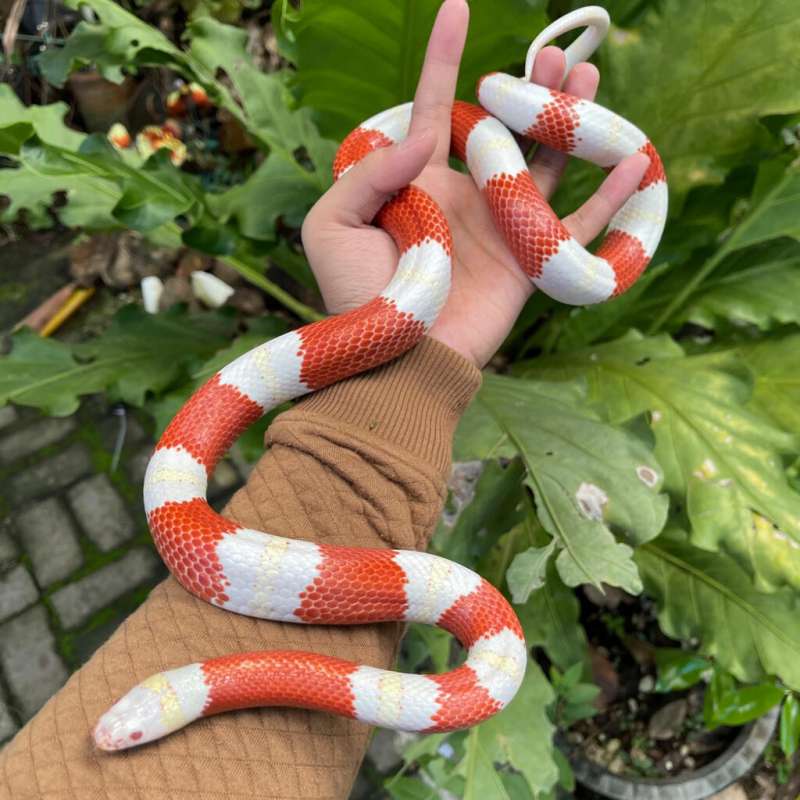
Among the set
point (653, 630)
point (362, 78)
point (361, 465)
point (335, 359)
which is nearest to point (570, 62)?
point (362, 78)

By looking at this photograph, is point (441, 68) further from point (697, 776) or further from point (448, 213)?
point (697, 776)

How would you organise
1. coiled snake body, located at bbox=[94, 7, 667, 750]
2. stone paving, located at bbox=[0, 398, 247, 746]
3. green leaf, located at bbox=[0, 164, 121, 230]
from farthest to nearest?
1. stone paving, located at bbox=[0, 398, 247, 746]
2. green leaf, located at bbox=[0, 164, 121, 230]
3. coiled snake body, located at bbox=[94, 7, 667, 750]

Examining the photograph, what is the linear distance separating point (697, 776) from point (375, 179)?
203cm

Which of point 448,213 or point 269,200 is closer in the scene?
point 448,213

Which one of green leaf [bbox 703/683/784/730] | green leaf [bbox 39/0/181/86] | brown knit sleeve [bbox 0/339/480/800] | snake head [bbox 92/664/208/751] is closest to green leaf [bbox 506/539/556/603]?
brown knit sleeve [bbox 0/339/480/800]

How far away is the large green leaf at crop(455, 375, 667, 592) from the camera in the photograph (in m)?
1.55

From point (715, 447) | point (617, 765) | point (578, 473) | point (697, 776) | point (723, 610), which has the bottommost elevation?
point (617, 765)

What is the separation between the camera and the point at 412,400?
152 cm

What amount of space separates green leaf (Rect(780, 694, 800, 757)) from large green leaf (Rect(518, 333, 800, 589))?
58 cm

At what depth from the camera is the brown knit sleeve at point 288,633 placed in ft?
3.38

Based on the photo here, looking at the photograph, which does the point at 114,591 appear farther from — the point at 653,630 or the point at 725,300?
the point at 725,300

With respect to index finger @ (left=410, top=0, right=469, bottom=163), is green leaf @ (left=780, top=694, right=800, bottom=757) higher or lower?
lower

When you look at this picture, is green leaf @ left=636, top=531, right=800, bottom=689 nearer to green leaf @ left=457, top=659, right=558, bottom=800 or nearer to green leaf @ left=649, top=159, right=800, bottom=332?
green leaf @ left=457, top=659, right=558, bottom=800

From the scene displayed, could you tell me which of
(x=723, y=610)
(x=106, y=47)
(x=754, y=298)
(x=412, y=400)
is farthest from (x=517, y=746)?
(x=106, y=47)
